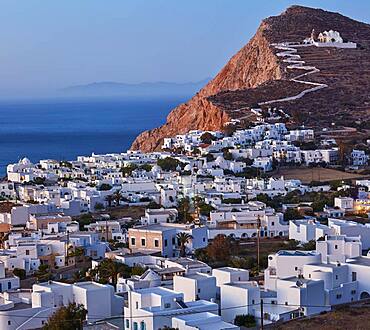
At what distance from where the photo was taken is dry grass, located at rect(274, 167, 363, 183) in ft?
129

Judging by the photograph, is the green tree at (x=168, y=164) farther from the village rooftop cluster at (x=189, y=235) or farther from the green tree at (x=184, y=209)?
the green tree at (x=184, y=209)

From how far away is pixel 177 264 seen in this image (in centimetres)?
2186

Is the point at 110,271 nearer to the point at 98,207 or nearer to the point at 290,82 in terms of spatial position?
the point at 98,207

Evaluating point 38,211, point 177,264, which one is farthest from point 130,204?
point 177,264

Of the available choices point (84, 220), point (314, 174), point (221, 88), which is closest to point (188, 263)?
point (84, 220)

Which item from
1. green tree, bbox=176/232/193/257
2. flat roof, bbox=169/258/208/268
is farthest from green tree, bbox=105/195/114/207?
flat roof, bbox=169/258/208/268

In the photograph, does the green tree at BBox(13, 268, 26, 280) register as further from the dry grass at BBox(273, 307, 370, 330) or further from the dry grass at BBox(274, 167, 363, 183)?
the dry grass at BBox(274, 167, 363, 183)

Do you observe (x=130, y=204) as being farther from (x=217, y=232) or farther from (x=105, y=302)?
(x=105, y=302)

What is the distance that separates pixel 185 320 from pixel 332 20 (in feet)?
205

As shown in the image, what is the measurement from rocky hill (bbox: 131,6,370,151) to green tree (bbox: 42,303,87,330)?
36545 mm

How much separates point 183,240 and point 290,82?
37176 mm

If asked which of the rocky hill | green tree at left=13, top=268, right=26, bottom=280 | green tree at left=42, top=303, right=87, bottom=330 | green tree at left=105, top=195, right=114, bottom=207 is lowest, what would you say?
green tree at left=42, top=303, right=87, bottom=330

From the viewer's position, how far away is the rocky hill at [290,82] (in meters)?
55.9

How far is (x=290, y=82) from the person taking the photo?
6131 cm
